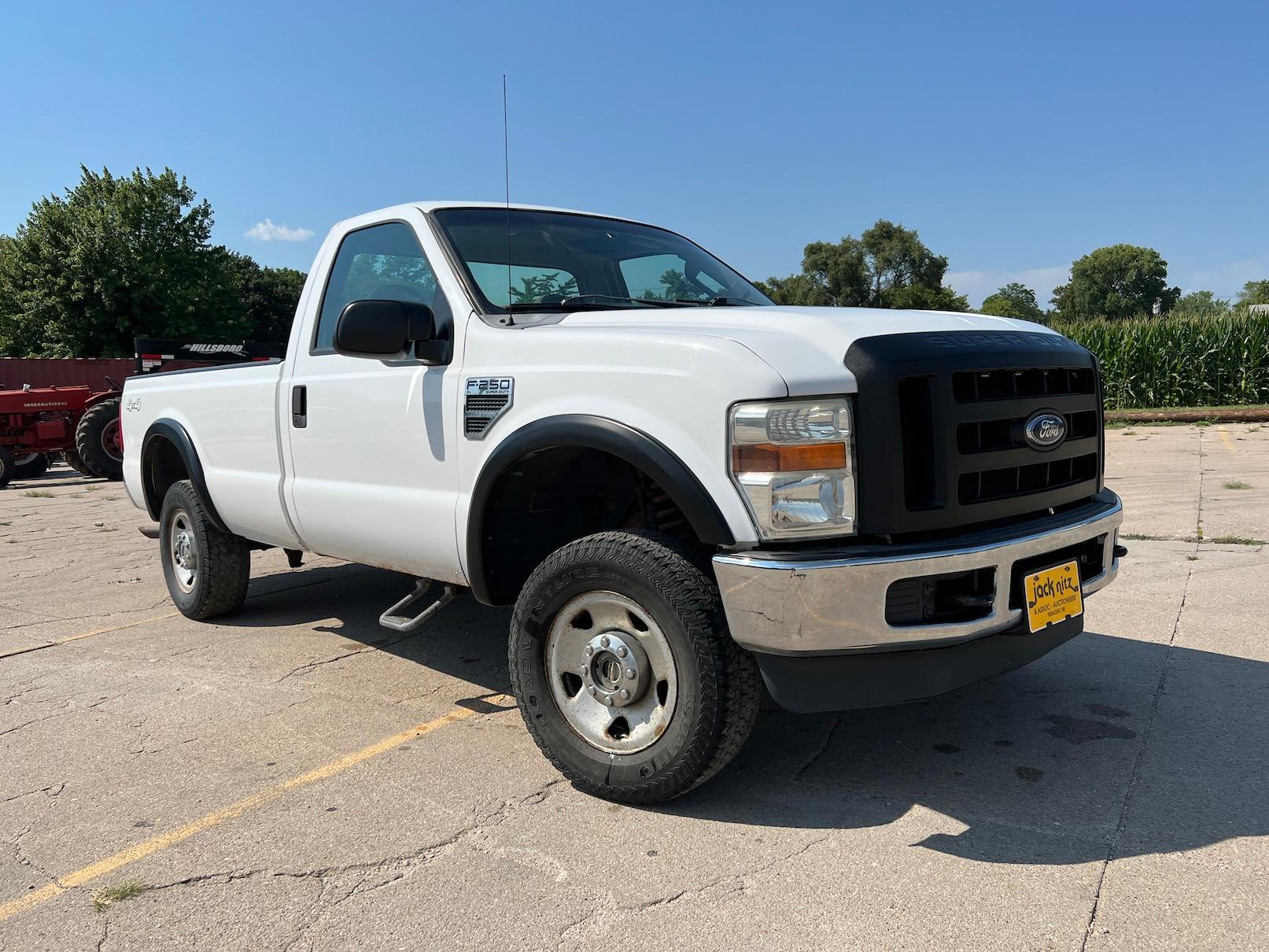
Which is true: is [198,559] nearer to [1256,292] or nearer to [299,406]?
[299,406]

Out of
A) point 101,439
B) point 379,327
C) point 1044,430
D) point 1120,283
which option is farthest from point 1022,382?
point 1120,283

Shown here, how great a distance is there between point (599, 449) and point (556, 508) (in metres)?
0.80

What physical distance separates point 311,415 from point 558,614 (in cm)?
178

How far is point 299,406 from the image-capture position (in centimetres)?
439

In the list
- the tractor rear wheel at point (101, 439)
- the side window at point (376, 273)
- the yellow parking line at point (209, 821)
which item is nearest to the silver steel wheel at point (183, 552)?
the side window at point (376, 273)

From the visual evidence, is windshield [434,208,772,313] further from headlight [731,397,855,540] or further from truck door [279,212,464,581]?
headlight [731,397,855,540]

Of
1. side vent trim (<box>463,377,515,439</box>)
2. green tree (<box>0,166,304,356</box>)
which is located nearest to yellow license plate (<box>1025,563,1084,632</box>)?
side vent trim (<box>463,377,515,439</box>)

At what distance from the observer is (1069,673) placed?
4184mm

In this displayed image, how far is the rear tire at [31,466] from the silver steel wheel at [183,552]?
Answer: 11745mm

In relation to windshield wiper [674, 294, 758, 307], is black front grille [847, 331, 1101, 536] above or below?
below

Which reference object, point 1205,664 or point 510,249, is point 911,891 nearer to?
point 1205,664

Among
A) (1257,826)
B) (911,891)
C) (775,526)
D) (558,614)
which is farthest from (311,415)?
(1257,826)

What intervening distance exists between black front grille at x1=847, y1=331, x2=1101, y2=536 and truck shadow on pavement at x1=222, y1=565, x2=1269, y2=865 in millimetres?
885

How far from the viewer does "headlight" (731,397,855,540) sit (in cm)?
265
